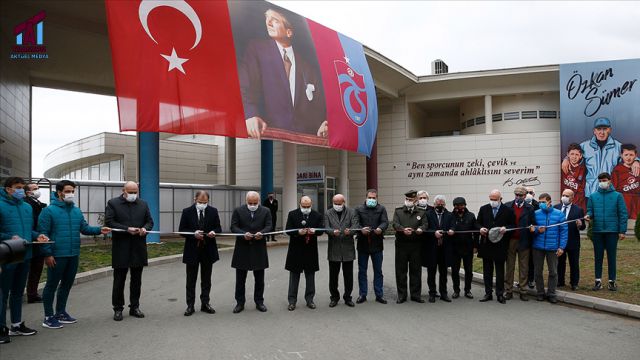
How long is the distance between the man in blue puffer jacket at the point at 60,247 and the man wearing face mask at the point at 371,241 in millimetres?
4240

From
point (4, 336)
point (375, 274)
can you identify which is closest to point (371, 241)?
point (375, 274)

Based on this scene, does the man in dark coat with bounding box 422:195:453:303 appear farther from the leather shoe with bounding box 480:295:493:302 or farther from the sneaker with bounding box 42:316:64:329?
the sneaker with bounding box 42:316:64:329

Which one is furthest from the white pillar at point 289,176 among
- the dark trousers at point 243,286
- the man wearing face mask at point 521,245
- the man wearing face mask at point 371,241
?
the dark trousers at point 243,286

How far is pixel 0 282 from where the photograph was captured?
6.16m

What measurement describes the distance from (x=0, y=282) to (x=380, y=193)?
1082 inches

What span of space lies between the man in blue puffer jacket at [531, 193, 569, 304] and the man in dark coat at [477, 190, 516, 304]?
0.50 m

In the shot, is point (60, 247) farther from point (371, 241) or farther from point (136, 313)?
point (371, 241)

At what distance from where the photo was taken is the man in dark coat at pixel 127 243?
7.40 meters

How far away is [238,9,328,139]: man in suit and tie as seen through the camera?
666 inches

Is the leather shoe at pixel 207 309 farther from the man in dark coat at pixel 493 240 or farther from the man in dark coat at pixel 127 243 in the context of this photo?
the man in dark coat at pixel 493 240

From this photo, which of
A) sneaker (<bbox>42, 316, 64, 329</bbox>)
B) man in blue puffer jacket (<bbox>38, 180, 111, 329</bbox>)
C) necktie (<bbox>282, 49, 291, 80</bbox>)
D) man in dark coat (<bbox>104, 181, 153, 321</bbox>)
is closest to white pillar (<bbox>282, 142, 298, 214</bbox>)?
necktie (<bbox>282, 49, 291, 80</bbox>)

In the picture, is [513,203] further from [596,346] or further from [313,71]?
[313,71]

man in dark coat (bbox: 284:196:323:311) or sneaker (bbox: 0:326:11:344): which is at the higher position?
man in dark coat (bbox: 284:196:323:311)

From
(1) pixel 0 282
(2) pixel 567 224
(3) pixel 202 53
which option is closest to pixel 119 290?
(1) pixel 0 282
